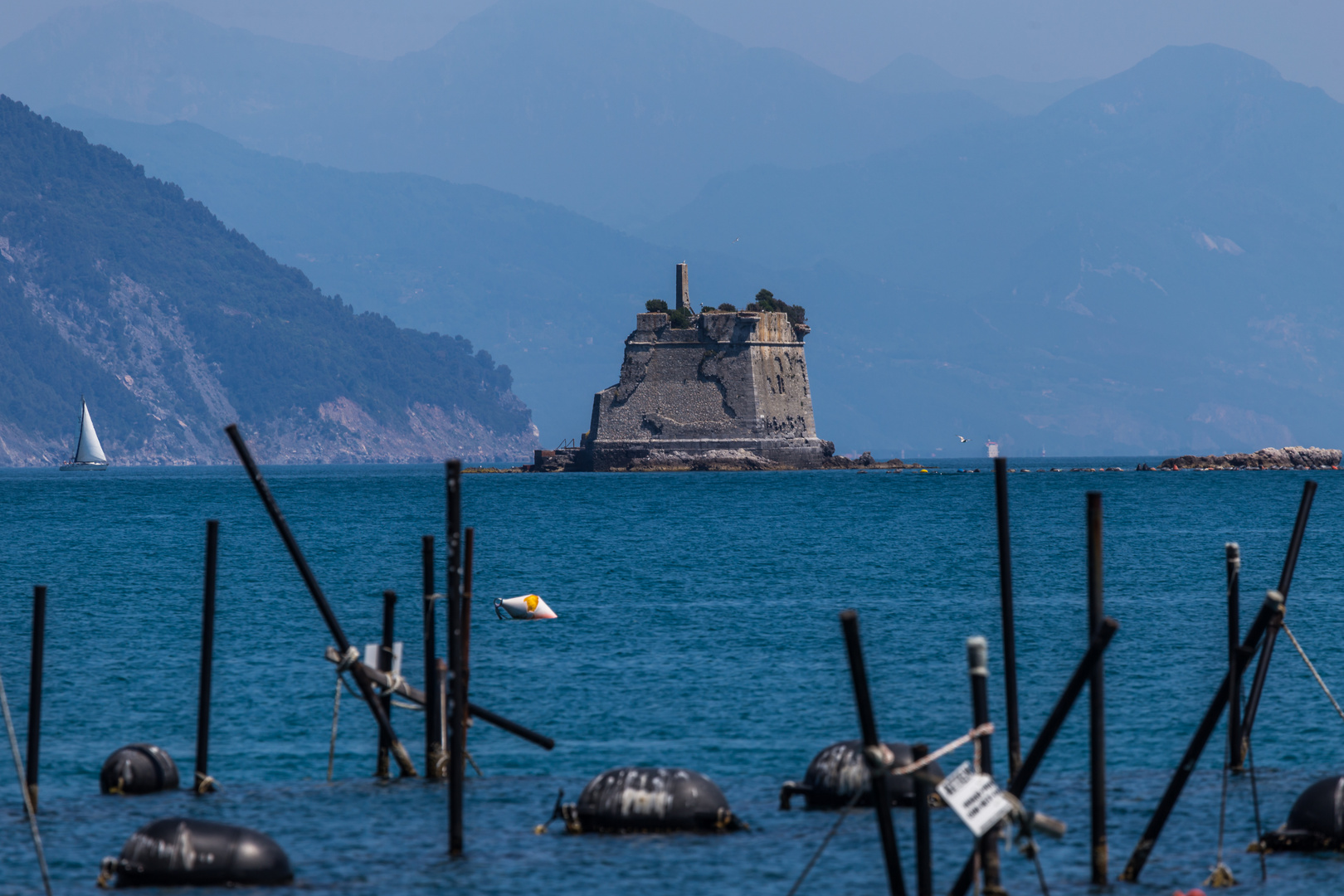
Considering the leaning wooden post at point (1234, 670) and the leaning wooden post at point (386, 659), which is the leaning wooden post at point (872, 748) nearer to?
the leaning wooden post at point (1234, 670)

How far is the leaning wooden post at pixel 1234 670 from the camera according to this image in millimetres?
16125

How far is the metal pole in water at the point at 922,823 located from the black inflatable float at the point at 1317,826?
534 cm

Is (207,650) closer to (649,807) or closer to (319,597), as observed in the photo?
(319,597)

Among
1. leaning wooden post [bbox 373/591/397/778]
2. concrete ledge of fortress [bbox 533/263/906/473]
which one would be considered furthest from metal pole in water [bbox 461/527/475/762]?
concrete ledge of fortress [bbox 533/263/906/473]

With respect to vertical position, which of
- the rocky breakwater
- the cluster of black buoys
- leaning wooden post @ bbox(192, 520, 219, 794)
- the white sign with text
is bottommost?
Result: the cluster of black buoys

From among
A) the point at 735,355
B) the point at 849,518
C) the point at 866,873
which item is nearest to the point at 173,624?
→ the point at 866,873

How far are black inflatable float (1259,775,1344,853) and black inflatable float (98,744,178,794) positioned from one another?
11660mm

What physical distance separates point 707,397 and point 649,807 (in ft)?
367

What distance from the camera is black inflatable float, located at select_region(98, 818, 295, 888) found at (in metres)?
15.4

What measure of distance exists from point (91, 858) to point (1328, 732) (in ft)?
50.9

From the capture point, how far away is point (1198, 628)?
120 feet

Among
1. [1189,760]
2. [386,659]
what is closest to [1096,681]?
[1189,760]

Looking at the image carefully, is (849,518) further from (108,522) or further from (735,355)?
(735,355)

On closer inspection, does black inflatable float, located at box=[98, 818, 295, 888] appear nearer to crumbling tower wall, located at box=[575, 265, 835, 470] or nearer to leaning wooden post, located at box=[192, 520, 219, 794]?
leaning wooden post, located at box=[192, 520, 219, 794]
